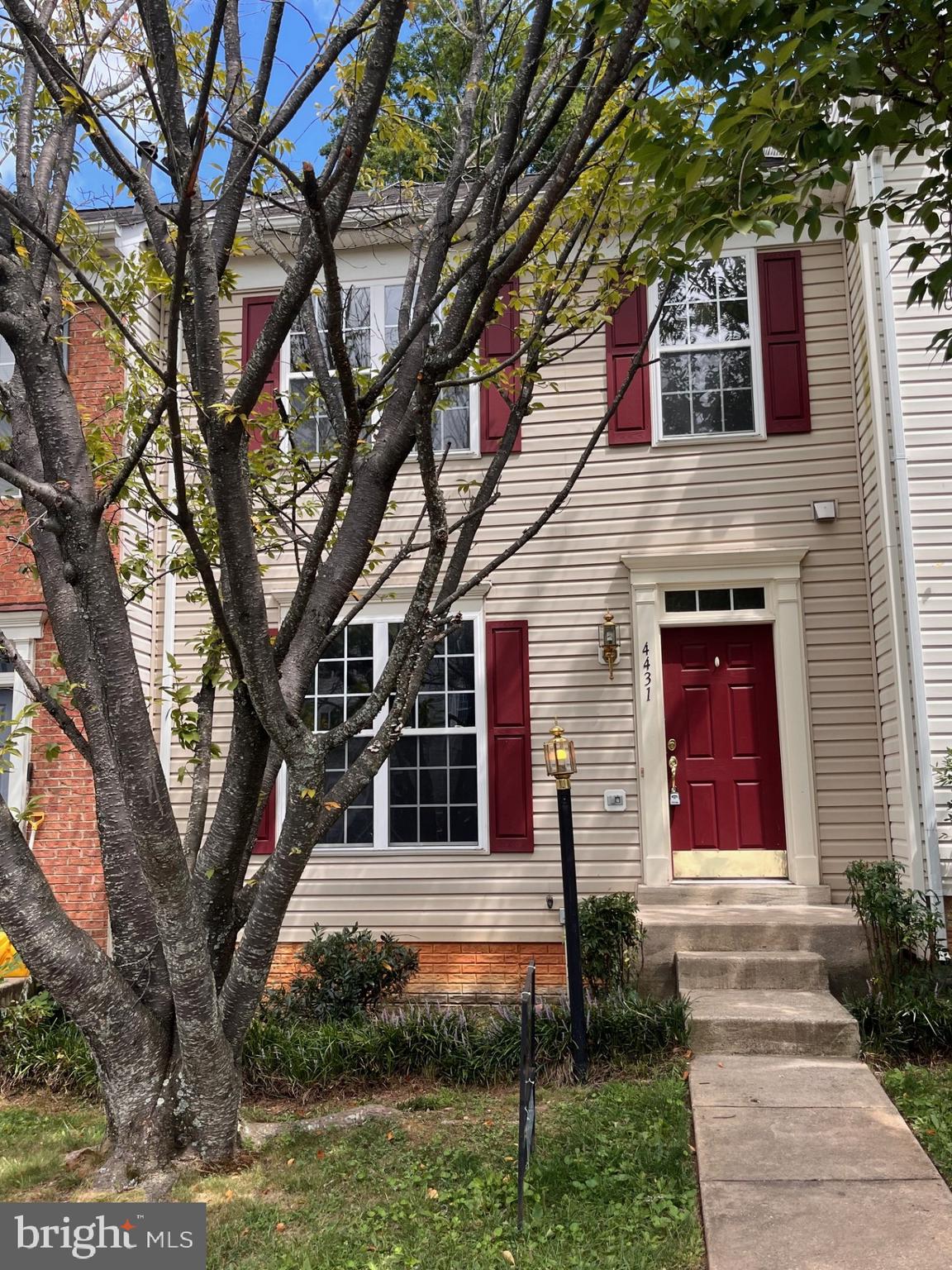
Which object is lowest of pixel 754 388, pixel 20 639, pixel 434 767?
pixel 434 767

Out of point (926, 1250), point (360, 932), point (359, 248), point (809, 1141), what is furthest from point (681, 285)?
point (926, 1250)

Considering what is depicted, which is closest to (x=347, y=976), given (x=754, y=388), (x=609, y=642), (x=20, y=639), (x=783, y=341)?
(x=609, y=642)

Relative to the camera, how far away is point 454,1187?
4352 millimetres

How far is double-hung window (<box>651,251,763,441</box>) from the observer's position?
26.6 ft

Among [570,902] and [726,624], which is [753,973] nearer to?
[570,902]

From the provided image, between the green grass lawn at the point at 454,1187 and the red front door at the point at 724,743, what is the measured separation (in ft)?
8.10

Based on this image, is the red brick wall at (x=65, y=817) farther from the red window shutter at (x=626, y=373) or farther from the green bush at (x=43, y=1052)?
the red window shutter at (x=626, y=373)

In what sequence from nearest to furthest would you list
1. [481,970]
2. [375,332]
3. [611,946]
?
[611,946] → [481,970] → [375,332]

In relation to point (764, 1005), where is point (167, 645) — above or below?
above

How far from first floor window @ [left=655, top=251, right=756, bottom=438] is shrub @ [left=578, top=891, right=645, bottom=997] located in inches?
151

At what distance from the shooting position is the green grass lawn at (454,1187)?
3.76 metres

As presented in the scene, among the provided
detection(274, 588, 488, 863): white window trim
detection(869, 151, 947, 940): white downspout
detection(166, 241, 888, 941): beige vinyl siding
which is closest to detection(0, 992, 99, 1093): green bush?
detection(166, 241, 888, 941): beige vinyl siding

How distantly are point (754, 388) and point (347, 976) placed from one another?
5.56m

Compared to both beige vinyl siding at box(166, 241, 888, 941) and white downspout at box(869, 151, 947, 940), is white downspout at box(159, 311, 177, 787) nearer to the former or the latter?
beige vinyl siding at box(166, 241, 888, 941)
